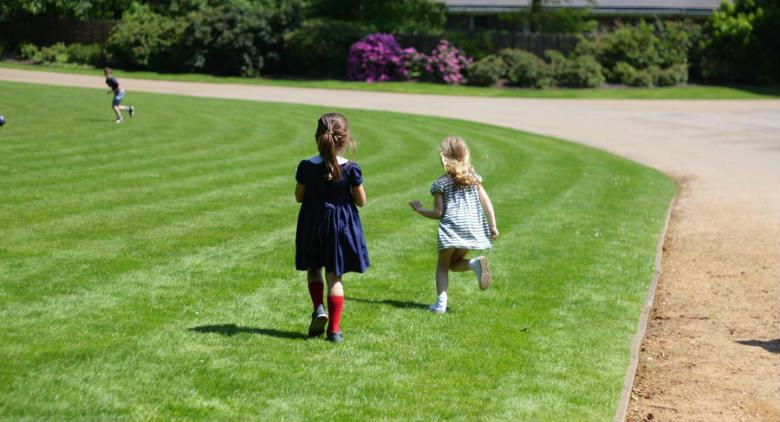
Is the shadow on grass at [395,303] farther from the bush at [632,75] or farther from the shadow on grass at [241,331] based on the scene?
the bush at [632,75]

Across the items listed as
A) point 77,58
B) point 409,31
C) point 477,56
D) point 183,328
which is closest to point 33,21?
point 77,58

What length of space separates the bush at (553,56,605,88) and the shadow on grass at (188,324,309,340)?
34.2m

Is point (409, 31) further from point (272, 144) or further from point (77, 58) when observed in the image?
point (272, 144)

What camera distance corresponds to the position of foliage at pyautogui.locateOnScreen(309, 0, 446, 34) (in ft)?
157

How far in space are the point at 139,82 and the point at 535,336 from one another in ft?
108

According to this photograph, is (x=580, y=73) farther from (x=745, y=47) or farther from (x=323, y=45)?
(x=323, y=45)

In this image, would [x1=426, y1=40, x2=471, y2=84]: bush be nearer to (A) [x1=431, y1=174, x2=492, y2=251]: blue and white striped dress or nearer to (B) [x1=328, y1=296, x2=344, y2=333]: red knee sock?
(A) [x1=431, y1=174, x2=492, y2=251]: blue and white striped dress

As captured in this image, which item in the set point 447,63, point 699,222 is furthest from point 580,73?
point 699,222

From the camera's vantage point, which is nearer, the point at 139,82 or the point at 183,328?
the point at 183,328

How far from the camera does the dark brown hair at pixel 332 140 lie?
7.36 meters

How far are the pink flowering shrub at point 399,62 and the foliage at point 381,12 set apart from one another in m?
5.32

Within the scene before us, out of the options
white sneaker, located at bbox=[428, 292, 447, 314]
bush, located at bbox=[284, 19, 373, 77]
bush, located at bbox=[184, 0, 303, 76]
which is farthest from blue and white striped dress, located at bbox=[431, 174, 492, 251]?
bush, located at bbox=[184, 0, 303, 76]

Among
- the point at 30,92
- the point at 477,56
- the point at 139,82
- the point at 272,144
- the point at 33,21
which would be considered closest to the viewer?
the point at 272,144

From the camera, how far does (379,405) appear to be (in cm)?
628
